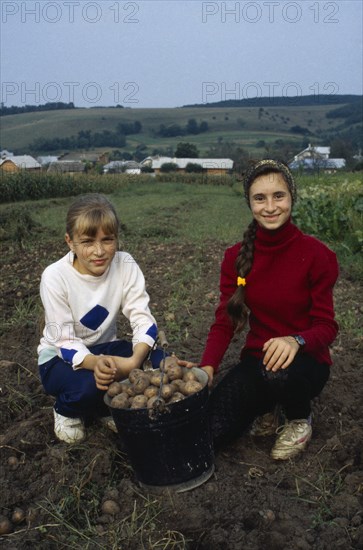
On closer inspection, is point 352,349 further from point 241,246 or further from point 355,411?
point 241,246

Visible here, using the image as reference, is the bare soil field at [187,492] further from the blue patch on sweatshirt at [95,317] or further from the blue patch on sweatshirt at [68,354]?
the blue patch on sweatshirt at [95,317]

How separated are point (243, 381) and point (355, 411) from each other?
0.71 m

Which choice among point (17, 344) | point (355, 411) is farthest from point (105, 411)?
point (17, 344)

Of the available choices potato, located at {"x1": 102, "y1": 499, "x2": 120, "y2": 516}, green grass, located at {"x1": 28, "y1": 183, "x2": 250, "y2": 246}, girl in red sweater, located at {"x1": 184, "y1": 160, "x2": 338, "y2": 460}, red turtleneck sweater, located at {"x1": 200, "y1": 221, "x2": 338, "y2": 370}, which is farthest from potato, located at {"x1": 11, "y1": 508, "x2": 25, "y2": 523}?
green grass, located at {"x1": 28, "y1": 183, "x2": 250, "y2": 246}

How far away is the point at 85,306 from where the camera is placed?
2895 mm

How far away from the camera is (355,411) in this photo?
3162mm

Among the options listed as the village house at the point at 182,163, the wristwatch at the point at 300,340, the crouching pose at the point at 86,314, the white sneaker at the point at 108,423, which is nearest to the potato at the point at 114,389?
the crouching pose at the point at 86,314

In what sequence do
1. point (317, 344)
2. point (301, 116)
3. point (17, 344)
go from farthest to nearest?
point (301, 116), point (17, 344), point (317, 344)

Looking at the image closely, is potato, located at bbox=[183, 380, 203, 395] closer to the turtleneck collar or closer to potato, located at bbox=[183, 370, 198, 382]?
potato, located at bbox=[183, 370, 198, 382]

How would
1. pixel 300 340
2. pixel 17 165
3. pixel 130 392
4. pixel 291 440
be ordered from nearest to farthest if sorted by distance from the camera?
pixel 130 392
pixel 300 340
pixel 291 440
pixel 17 165

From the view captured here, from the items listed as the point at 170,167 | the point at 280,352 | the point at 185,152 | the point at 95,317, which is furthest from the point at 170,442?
the point at 185,152

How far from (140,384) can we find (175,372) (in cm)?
15

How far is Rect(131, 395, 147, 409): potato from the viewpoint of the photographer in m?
2.37

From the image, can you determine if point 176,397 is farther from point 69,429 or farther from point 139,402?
point 69,429
